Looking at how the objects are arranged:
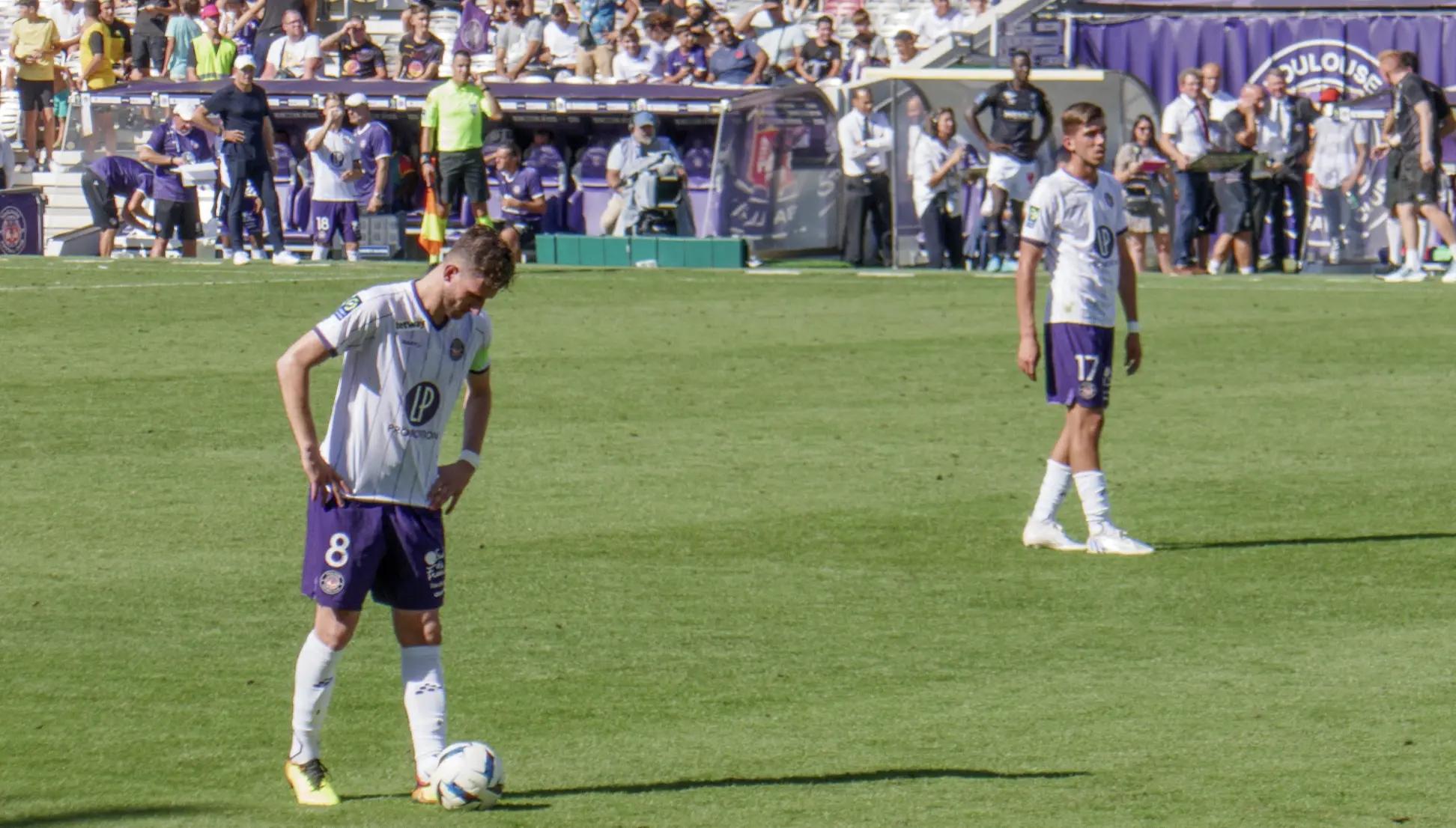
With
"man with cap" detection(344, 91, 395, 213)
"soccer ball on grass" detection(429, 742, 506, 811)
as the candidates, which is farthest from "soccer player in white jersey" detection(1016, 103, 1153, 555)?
"man with cap" detection(344, 91, 395, 213)

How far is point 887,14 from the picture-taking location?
35.2m

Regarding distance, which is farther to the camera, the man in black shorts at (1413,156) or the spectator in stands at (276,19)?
the spectator in stands at (276,19)

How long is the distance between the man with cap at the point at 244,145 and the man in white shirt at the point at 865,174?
6.45 metres

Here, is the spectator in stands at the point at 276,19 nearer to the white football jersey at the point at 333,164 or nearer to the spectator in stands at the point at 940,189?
the white football jersey at the point at 333,164

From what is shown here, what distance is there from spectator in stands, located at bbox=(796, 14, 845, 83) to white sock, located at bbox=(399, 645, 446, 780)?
994 inches

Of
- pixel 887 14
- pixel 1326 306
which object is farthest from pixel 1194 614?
pixel 887 14

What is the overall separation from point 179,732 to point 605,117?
23.4 m

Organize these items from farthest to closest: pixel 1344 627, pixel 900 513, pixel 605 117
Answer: pixel 605 117, pixel 900 513, pixel 1344 627

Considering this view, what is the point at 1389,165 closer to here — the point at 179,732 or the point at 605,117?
the point at 605,117

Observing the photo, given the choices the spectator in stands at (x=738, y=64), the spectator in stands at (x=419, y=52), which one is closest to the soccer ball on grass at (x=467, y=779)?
the spectator in stands at (x=738, y=64)

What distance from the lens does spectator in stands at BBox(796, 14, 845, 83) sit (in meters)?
31.7

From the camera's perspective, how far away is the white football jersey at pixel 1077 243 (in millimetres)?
11031

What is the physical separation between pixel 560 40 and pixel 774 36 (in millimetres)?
2973

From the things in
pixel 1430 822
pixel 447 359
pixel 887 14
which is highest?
pixel 887 14
